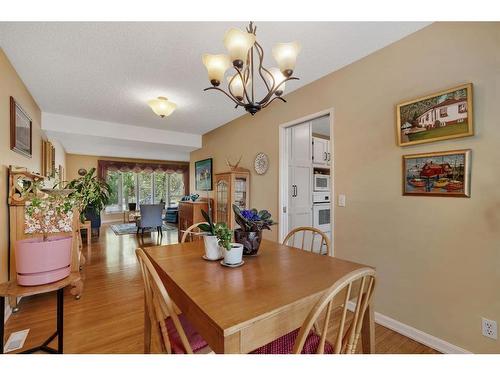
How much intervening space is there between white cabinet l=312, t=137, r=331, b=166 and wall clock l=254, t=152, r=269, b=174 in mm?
900

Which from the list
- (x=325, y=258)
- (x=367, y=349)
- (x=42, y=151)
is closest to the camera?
(x=367, y=349)

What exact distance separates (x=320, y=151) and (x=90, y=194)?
3.28 meters

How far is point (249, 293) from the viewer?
2.96ft

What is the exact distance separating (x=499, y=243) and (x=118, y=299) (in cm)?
311

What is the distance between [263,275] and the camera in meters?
1.10

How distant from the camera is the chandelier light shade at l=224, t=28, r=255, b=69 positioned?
124 cm

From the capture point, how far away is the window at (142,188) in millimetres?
7791

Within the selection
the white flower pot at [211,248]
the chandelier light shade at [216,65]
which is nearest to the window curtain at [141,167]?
the chandelier light shade at [216,65]

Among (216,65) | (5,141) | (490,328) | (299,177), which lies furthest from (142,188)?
(490,328)

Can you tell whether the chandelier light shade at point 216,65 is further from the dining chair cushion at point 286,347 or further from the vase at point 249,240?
the dining chair cushion at point 286,347

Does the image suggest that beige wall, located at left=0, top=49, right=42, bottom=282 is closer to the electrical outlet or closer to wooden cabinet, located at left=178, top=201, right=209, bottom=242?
wooden cabinet, located at left=178, top=201, right=209, bottom=242

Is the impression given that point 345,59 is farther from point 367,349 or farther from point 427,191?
point 367,349

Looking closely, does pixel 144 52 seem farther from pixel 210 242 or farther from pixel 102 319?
pixel 102 319
